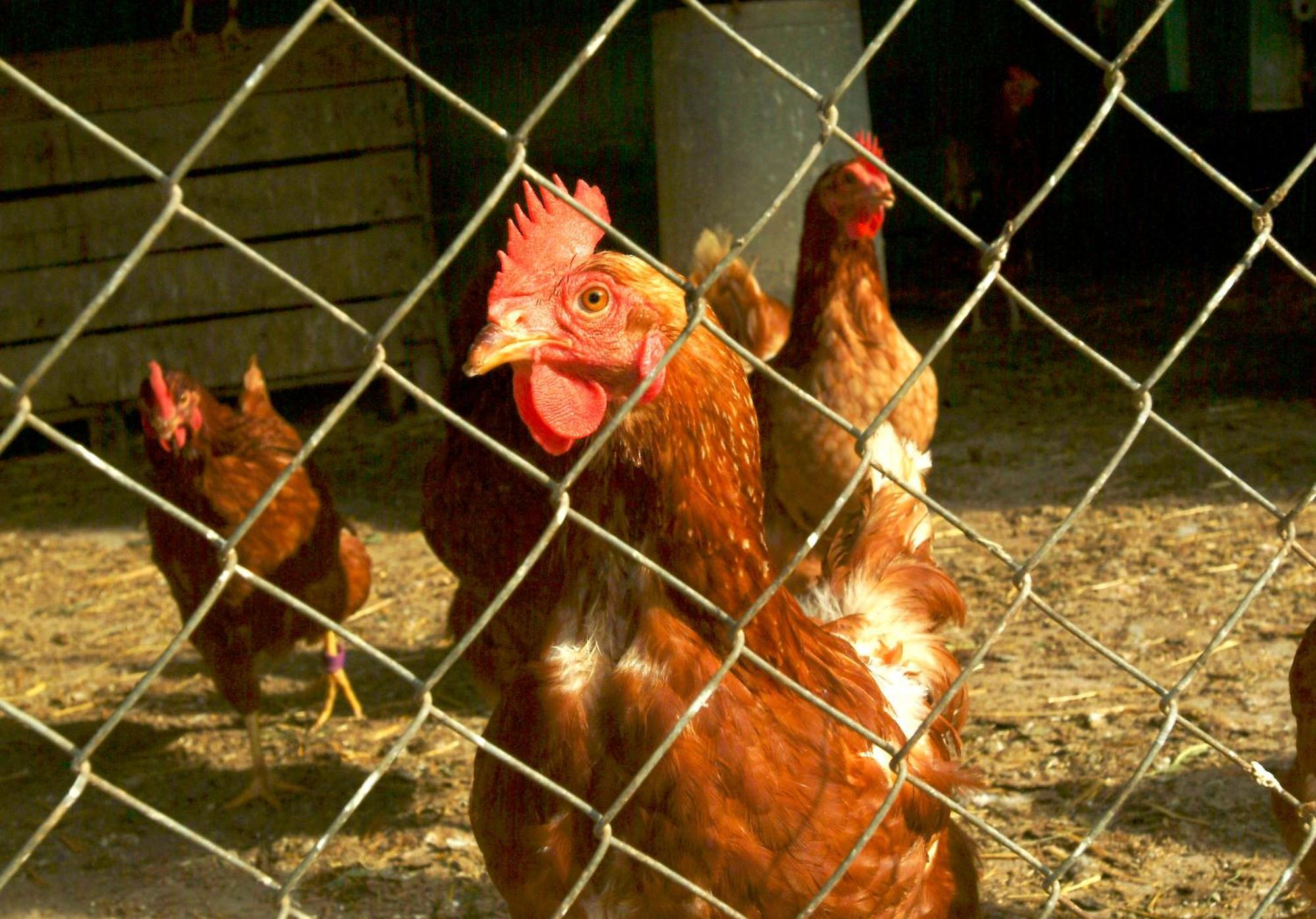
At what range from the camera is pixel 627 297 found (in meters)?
1.82

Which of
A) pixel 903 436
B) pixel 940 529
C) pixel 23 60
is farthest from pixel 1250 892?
pixel 23 60

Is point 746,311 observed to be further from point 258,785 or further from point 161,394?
point 258,785

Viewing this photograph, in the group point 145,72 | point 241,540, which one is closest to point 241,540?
point 241,540

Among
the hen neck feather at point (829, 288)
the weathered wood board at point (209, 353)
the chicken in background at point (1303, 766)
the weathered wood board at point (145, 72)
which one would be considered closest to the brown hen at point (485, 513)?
the hen neck feather at point (829, 288)

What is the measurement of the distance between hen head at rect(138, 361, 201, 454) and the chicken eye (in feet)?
7.67

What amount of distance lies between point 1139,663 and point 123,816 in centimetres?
291

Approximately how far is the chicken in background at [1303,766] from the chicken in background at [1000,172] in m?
5.73

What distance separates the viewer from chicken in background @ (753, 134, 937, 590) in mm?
3920

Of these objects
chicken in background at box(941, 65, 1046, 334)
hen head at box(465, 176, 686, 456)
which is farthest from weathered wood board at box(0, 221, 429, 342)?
hen head at box(465, 176, 686, 456)

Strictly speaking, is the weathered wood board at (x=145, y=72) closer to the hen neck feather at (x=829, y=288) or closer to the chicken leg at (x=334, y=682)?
the hen neck feather at (x=829, y=288)

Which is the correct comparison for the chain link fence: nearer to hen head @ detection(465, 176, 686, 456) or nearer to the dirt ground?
hen head @ detection(465, 176, 686, 456)

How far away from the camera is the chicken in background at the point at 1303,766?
2418mm

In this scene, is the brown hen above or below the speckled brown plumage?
below

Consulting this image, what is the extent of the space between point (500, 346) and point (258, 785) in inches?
97.4
